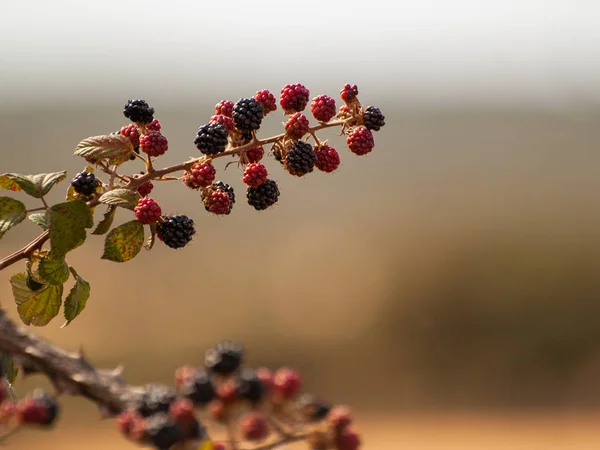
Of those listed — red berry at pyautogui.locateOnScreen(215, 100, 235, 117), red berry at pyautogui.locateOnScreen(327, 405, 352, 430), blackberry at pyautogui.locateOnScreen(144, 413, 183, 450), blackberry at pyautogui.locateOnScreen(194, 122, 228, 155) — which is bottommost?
blackberry at pyautogui.locateOnScreen(144, 413, 183, 450)

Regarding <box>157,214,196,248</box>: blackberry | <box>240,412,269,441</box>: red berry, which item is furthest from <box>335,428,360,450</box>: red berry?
<box>157,214,196,248</box>: blackberry

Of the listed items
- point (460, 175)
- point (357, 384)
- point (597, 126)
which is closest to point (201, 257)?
point (357, 384)

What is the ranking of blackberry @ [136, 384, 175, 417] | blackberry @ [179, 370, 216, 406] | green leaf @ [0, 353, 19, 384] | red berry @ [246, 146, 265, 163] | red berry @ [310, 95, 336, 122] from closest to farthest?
blackberry @ [136, 384, 175, 417]
blackberry @ [179, 370, 216, 406]
green leaf @ [0, 353, 19, 384]
red berry @ [246, 146, 265, 163]
red berry @ [310, 95, 336, 122]

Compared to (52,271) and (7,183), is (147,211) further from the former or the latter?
(7,183)

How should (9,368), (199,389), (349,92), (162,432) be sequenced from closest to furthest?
(162,432) < (199,389) < (9,368) < (349,92)

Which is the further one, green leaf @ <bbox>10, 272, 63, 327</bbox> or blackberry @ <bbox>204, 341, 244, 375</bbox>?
green leaf @ <bbox>10, 272, 63, 327</bbox>

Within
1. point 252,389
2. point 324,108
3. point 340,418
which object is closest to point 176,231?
point 324,108

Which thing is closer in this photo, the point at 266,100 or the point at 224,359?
the point at 224,359

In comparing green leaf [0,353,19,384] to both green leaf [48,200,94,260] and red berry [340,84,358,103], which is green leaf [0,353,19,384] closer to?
green leaf [48,200,94,260]
